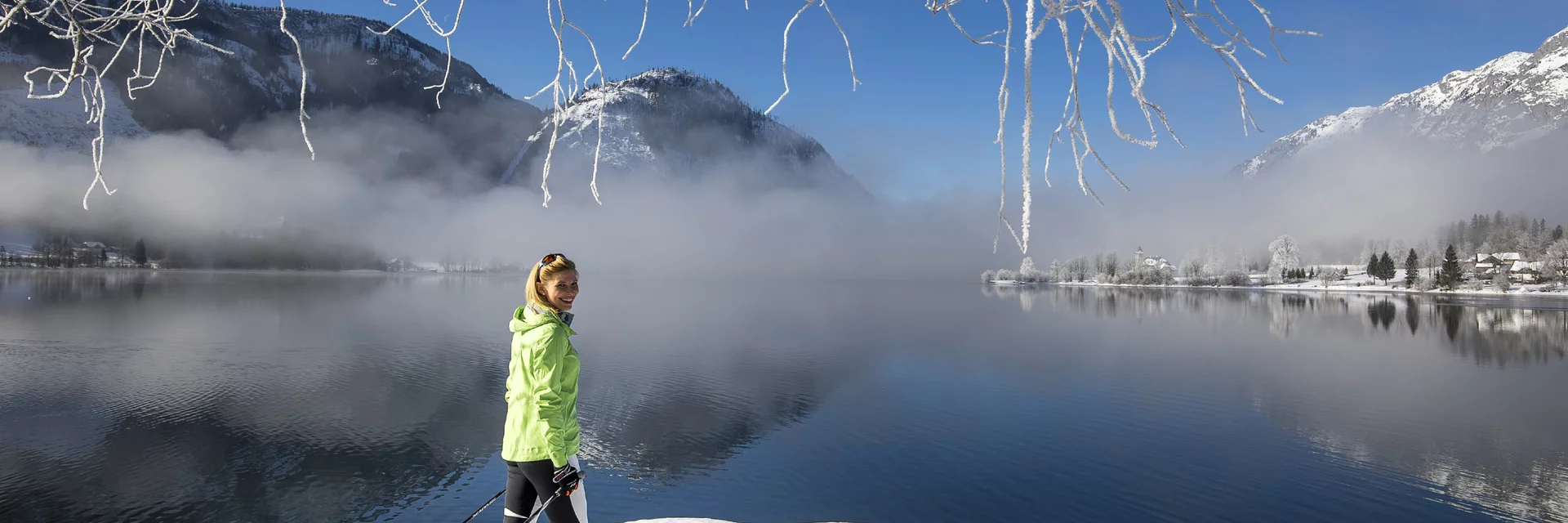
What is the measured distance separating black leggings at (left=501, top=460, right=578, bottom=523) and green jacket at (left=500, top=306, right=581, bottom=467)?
0.08 metres

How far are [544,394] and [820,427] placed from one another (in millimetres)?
17081

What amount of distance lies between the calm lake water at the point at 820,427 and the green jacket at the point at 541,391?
1027 cm

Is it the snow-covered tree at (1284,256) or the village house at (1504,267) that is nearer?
the village house at (1504,267)

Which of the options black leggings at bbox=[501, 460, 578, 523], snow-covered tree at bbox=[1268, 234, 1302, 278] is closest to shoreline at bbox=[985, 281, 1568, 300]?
snow-covered tree at bbox=[1268, 234, 1302, 278]

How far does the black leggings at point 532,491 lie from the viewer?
3.56 m

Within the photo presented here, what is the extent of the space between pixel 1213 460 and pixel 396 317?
52.6 m

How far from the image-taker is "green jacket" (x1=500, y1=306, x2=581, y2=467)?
3.32m

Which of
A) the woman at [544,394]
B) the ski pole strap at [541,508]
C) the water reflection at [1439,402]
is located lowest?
the water reflection at [1439,402]

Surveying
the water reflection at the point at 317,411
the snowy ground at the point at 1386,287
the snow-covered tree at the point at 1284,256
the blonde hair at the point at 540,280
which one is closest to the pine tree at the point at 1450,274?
the snowy ground at the point at 1386,287

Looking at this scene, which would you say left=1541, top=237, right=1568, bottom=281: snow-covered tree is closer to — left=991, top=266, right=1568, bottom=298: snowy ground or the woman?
left=991, top=266, right=1568, bottom=298: snowy ground

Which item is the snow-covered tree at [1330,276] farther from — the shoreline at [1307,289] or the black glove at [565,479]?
the black glove at [565,479]

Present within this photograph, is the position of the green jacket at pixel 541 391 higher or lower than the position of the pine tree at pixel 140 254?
lower

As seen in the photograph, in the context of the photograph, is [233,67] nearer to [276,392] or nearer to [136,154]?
[136,154]

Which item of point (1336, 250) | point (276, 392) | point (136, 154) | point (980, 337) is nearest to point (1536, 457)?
point (980, 337)
